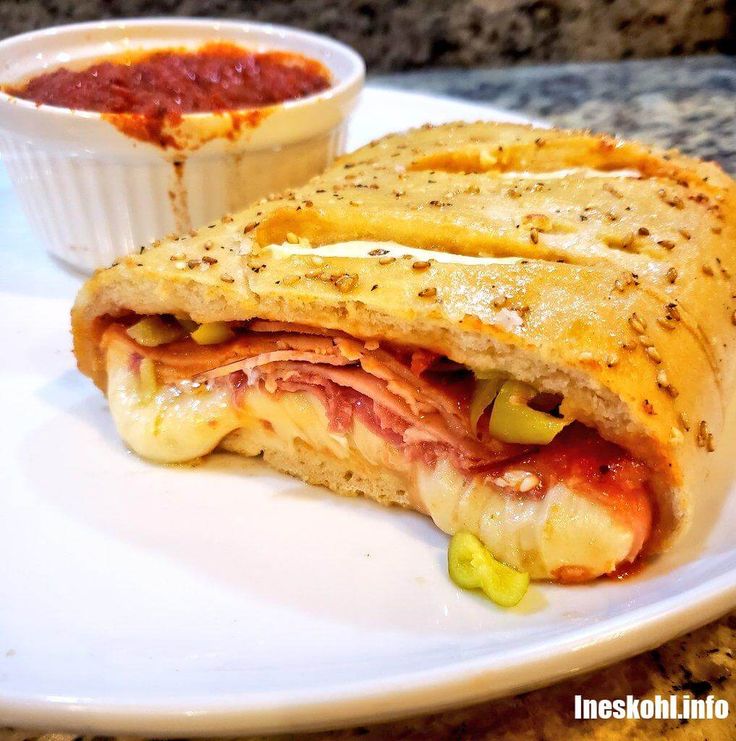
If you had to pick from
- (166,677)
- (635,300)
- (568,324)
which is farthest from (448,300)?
(166,677)

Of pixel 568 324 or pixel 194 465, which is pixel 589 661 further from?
pixel 194 465

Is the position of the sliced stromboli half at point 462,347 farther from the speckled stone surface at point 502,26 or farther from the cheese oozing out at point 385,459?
the speckled stone surface at point 502,26

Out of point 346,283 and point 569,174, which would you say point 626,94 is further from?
point 346,283

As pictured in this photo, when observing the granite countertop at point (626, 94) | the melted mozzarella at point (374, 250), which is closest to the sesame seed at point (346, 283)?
the melted mozzarella at point (374, 250)

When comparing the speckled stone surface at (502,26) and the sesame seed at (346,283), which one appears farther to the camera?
the speckled stone surface at (502,26)

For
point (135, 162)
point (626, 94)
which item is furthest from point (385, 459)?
point (626, 94)
